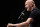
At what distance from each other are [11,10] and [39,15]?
2717mm

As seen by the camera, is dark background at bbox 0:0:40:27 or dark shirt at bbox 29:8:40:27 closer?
dark shirt at bbox 29:8:40:27

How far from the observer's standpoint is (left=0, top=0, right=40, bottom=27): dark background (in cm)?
495

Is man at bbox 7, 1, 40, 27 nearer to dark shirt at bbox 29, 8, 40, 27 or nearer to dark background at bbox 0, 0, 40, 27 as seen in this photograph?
dark shirt at bbox 29, 8, 40, 27

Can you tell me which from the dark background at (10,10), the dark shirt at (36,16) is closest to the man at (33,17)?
the dark shirt at (36,16)

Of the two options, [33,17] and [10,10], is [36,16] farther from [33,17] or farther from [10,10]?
[10,10]

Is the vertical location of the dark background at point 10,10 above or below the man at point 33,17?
above

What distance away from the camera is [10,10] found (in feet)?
16.4

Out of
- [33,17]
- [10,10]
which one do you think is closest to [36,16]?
[33,17]

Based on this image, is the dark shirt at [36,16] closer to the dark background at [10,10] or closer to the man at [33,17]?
the man at [33,17]

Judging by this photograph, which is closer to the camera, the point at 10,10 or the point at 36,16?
the point at 36,16

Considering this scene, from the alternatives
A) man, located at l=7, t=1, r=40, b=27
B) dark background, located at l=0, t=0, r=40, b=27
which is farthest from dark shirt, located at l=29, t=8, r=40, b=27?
dark background, located at l=0, t=0, r=40, b=27

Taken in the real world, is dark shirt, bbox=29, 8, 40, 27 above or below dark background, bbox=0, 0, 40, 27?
below

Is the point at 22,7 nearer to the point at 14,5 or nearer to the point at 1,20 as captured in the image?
the point at 14,5

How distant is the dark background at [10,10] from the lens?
4.95 meters
